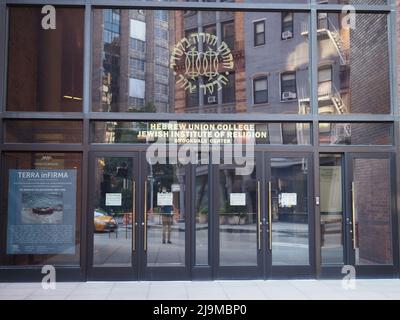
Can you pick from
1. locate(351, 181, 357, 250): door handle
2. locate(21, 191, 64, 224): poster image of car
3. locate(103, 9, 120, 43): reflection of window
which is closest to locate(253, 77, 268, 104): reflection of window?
locate(351, 181, 357, 250): door handle

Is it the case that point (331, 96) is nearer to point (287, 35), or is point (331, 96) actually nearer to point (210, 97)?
point (287, 35)

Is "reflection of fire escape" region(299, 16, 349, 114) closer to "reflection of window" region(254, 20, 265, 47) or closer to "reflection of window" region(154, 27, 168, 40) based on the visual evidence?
"reflection of window" region(254, 20, 265, 47)

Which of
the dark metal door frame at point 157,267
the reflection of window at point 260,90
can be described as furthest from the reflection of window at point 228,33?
the dark metal door frame at point 157,267

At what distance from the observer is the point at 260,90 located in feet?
33.5

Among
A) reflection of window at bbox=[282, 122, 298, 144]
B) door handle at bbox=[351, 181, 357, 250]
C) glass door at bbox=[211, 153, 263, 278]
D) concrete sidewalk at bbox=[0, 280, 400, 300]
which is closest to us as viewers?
concrete sidewalk at bbox=[0, 280, 400, 300]

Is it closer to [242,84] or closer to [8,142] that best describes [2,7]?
[8,142]

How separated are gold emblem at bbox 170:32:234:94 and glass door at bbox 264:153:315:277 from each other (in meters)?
2.01

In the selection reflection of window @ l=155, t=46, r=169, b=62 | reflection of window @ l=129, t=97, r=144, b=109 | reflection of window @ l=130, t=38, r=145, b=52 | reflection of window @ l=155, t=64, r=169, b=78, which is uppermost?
reflection of window @ l=130, t=38, r=145, b=52

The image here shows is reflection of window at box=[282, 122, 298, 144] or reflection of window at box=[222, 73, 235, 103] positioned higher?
reflection of window at box=[222, 73, 235, 103]

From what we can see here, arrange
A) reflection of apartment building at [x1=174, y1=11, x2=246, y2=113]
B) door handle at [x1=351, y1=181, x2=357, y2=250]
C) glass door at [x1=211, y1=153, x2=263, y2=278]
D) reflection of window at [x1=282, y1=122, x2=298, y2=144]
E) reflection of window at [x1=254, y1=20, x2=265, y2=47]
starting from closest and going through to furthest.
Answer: glass door at [x1=211, y1=153, x2=263, y2=278] < door handle at [x1=351, y1=181, x2=357, y2=250] < reflection of window at [x1=282, y1=122, x2=298, y2=144] < reflection of apartment building at [x1=174, y1=11, x2=246, y2=113] < reflection of window at [x1=254, y1=20, x2=265, y2=47]

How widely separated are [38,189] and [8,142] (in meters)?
1.11

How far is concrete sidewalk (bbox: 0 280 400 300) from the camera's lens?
27.3ft

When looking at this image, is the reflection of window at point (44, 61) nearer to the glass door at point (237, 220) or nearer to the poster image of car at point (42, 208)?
the poster image of car at point (42, 208)

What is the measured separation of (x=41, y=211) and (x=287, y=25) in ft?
20.9
